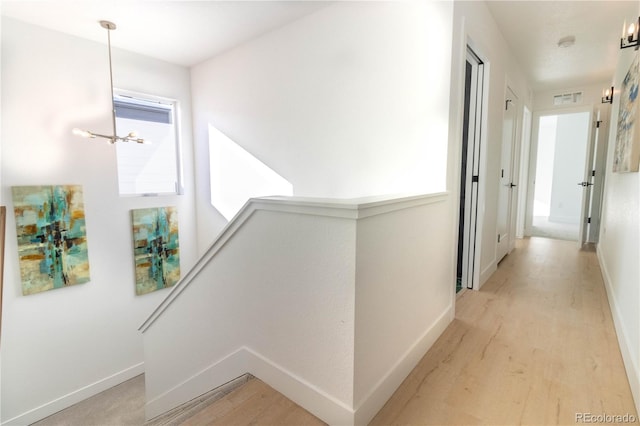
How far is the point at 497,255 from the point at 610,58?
8.89ft

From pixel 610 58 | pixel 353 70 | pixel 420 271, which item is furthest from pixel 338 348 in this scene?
pixel 610 58

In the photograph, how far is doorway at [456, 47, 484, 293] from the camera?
2.69 m

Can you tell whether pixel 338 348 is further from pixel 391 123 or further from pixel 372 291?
pixel 391 123

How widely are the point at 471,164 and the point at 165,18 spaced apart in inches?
125

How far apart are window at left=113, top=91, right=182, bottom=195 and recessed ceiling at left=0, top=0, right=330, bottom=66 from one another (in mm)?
663

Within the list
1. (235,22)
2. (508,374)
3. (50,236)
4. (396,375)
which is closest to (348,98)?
(235,22)

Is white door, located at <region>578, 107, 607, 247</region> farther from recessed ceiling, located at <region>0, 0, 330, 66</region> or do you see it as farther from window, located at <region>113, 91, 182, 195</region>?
window, located at <region>113, 91, 182, 195</region>

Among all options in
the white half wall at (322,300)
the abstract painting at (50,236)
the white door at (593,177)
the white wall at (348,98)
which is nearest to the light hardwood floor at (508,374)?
the white half wall at (322,300)

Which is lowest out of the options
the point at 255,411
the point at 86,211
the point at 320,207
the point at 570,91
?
the point at 255,411

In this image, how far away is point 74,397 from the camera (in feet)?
10.9

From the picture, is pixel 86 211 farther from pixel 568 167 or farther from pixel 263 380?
pixel 568 167

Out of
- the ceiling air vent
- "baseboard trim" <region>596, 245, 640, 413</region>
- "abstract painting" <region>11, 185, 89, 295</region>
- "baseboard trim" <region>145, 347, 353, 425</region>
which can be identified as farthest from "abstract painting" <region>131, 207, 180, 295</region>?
the ceiling air vent

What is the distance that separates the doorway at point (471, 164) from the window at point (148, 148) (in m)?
3.62

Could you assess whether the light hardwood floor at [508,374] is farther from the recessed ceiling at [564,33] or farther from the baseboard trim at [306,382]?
the recessed ceiling at [564,33]
